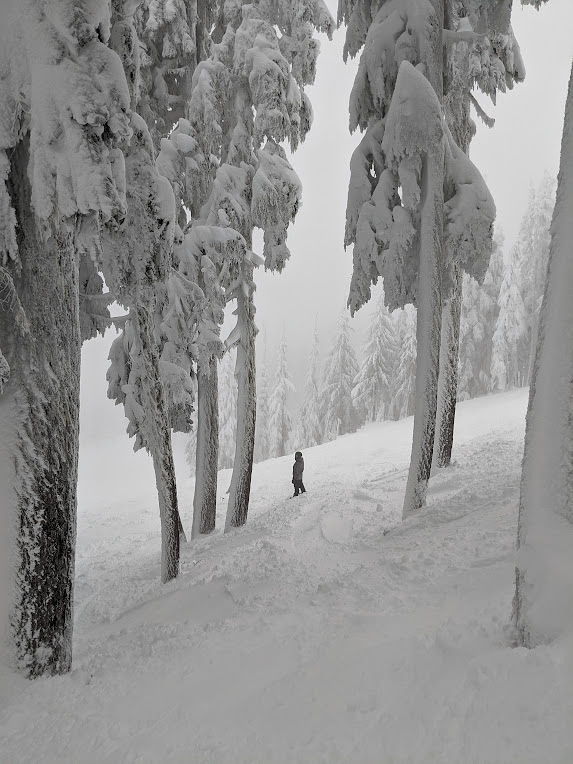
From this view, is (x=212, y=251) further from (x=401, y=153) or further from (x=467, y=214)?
(x=467, y=214)

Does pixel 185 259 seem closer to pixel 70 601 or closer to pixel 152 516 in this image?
pixel 70 601

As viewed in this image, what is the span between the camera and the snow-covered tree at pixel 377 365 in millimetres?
36531

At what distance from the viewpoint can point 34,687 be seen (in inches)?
150

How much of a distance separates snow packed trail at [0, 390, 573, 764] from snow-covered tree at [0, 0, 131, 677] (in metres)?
0.75

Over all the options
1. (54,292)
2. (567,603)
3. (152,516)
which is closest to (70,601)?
(54,292)

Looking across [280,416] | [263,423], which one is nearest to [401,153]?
[280,416]

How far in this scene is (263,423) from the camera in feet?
160

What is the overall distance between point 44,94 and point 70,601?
14.0 ft

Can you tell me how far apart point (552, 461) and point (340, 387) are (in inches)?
1455

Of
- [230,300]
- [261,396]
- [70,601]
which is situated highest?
[230,300]

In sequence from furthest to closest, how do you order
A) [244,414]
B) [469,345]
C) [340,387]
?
[340,387] → [469,345] → [244,414]

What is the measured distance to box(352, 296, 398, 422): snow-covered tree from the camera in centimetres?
3653

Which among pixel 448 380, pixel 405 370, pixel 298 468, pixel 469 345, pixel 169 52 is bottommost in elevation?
pixel 405 370

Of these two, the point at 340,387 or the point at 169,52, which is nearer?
the point at 169,52
